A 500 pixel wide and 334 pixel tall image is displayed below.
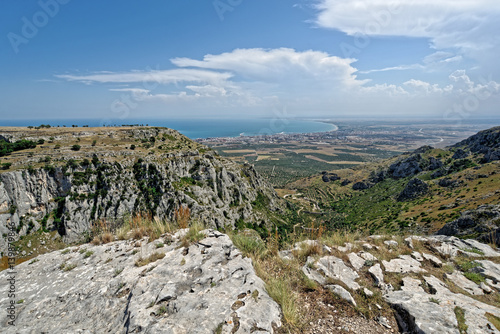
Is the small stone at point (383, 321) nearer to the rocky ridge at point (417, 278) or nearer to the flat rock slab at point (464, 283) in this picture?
the rocky ridge at point (417, 278)

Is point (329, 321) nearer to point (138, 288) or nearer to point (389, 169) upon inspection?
point (138, 288)

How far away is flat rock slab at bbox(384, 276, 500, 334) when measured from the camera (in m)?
4.28

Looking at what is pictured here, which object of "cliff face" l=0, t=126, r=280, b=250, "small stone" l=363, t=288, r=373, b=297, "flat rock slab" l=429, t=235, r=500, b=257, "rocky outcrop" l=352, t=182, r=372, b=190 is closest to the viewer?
"small stone" l=363, t=288, r=373, b=297

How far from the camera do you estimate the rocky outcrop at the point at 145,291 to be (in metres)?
4.13

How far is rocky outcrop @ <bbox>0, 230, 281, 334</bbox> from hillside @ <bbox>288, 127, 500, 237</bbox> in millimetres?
6331

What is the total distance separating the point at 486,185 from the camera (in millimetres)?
40344

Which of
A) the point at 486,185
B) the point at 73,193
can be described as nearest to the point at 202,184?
the point at 73,193

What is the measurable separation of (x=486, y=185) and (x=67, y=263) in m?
63.3

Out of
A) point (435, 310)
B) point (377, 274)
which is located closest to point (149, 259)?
point (377, 274)

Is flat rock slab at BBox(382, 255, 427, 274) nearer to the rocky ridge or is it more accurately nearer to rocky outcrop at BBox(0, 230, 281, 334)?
the rocky ridge

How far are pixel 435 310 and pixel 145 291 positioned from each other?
7020 millimetres

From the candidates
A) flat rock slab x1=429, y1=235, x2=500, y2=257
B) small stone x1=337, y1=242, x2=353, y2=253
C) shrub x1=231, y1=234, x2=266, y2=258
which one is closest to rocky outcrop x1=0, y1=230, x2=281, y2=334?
shrub x1=231, y1=234, x2=266, y2=258

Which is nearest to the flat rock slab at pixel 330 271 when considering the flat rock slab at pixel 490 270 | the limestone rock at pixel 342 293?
the limestone rock at pixel 342 293

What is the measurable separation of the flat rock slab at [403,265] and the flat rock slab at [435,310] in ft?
2.38
